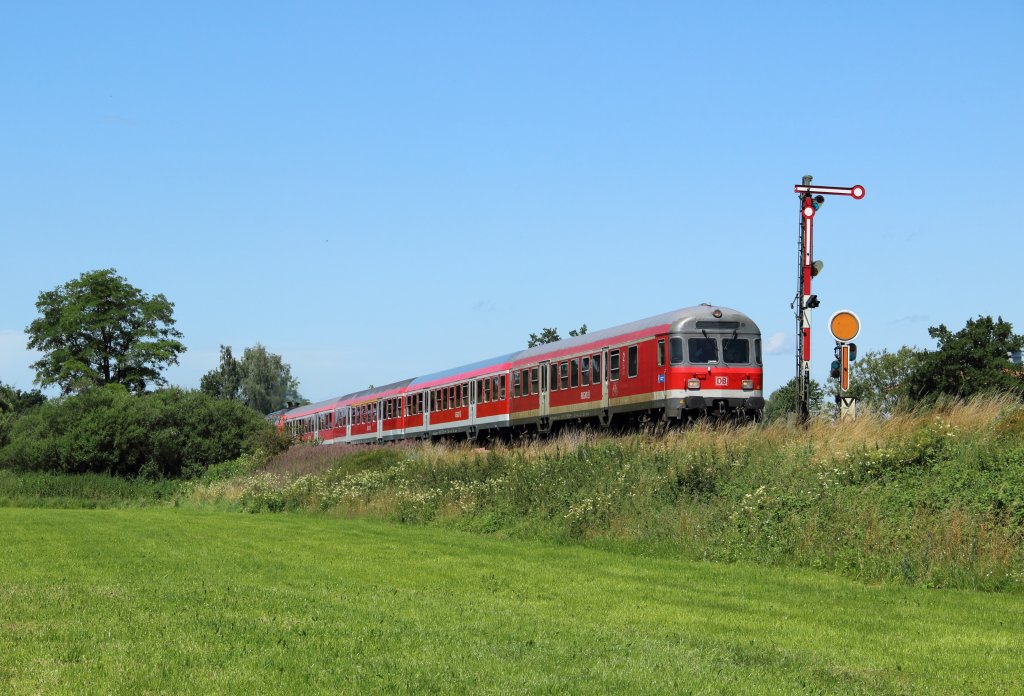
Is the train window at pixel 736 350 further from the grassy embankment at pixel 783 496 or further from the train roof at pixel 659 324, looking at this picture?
the grassy embankment at pixel 783 496

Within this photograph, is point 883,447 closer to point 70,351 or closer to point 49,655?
point 49,655

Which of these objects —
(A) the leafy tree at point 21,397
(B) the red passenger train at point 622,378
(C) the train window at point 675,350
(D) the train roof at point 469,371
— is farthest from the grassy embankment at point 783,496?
(A) the leafy tree at point 21,397

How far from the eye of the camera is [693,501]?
732 inches

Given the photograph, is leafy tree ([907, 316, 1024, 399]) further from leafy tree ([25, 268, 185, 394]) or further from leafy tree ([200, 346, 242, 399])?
leafy tree ([200, 346, 242, 399])

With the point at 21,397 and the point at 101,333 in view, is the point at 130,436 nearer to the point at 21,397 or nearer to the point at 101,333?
the point at 101,333

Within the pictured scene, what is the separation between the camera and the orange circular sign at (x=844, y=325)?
24281mm

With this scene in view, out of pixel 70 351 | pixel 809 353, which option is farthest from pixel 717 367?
pixel 70 351

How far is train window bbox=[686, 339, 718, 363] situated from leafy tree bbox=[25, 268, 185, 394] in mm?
50237

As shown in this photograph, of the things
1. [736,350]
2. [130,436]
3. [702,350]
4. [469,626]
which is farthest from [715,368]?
[130,436]

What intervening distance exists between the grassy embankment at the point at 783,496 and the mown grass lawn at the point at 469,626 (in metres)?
0.99

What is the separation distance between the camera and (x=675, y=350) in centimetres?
2944

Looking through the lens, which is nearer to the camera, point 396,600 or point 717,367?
point 396,600

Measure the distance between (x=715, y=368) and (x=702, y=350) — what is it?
559 millimetres

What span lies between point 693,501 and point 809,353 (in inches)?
316
